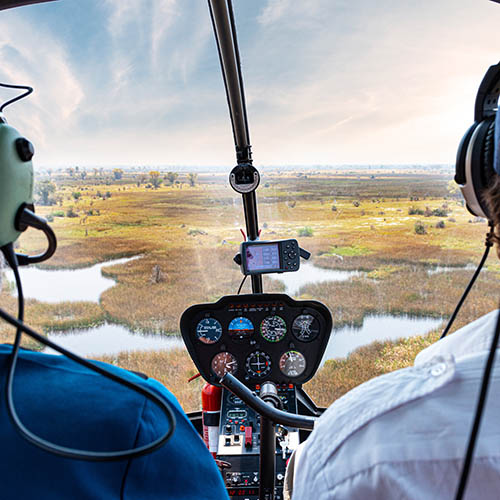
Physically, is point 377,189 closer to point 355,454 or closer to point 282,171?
point 282,171

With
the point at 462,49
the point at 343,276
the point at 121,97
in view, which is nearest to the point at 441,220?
the point at 343,276

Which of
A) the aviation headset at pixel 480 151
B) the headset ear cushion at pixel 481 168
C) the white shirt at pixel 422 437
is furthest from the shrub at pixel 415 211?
the white shirt at pixel 422 437

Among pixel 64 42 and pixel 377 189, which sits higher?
pixel 64 42

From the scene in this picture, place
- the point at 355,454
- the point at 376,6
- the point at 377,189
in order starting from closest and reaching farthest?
the point at 355,454, the point at 376,6, the point at 377,189

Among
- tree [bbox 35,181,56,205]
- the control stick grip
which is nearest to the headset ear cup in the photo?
the control stick grip

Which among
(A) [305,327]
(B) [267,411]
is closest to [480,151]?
(B) [267,411]

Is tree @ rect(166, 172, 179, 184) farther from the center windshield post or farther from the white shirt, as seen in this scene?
the white shirt

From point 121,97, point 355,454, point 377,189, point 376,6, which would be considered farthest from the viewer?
point 377,189
